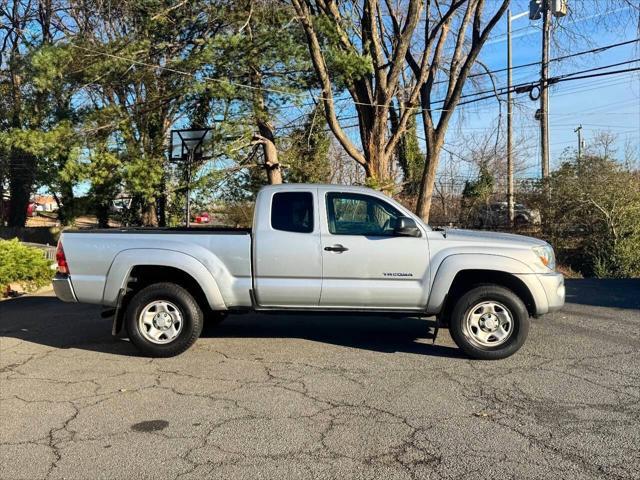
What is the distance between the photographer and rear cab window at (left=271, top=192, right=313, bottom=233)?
21.6ft

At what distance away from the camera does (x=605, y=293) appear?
1134 centimetres

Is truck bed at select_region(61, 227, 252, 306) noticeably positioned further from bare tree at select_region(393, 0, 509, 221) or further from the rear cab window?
bare tree at select_region(393, 0, 509, 221)

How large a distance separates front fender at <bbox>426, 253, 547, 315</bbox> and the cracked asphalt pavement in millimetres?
698

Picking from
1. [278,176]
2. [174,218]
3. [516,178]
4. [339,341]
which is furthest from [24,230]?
[339,341]

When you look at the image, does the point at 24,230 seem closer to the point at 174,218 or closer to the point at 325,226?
the point at 174,218

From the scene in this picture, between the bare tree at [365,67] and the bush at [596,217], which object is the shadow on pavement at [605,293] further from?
the bare tree at [365,67]

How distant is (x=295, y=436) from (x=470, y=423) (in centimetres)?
136

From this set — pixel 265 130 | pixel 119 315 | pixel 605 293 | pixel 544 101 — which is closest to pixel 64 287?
pixel 119 315

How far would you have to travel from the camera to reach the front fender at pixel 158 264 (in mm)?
6461

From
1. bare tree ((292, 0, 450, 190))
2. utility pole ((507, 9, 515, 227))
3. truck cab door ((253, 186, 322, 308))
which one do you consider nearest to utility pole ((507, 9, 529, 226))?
utility pole ((507, 9, 515, 227))

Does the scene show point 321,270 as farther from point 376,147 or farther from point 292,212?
point 376,147

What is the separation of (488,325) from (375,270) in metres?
1.35

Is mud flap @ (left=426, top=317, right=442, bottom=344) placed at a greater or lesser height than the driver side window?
lesser

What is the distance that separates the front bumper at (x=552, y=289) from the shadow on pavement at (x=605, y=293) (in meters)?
4.14
